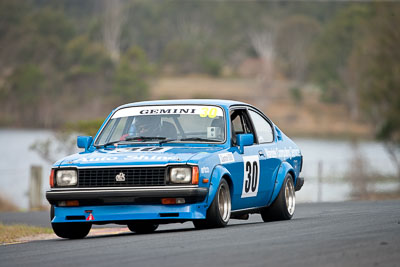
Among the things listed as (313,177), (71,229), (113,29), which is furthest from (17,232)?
(113,29)

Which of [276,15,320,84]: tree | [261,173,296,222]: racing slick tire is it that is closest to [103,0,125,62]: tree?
[276,15,320,84]: tree

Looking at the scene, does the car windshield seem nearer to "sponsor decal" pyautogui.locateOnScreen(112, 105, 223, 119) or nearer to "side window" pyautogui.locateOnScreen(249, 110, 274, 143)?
"sponsor decal" pyautogui.locateOnScreen(112, 105, 223, 119)

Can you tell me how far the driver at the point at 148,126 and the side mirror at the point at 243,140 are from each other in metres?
1.03

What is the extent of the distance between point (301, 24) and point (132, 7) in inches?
878

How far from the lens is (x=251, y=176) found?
435 inches

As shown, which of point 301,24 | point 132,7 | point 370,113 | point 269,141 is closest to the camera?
point 269,141

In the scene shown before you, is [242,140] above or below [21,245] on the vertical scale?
above

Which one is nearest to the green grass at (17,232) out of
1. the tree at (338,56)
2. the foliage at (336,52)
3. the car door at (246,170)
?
the car door at (246,170)

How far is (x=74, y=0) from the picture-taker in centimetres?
11606

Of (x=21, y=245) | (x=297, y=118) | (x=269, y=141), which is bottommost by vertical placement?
(x=297, y=118)

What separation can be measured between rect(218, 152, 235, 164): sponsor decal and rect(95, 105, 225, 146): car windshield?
0.96ft

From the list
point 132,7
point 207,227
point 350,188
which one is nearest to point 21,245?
point 207,227

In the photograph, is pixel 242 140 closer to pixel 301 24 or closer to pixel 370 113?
pixel 370 113

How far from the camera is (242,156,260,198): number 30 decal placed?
10.9 metres
